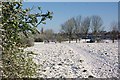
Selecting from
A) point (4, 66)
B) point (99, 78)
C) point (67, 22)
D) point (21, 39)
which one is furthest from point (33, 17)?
point (67, 22)

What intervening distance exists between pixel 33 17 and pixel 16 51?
0.74 metres

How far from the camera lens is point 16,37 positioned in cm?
495

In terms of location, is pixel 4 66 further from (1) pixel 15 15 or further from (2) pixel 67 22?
(2) pixel 67 22

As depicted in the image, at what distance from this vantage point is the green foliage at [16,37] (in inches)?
185

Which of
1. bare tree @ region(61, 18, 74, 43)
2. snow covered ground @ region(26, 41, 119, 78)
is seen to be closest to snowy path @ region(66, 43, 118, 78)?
snow covered ground @ region(26, 41, 119, 78)

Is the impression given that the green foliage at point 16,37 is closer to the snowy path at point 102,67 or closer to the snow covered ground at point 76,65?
the snow covered ground at point 76,65

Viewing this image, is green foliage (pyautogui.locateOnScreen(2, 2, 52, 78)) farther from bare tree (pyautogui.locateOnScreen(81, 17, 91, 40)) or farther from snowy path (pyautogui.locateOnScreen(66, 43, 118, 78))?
bare tree (pyautogui.locateOnScreen(81, 17, 91, 40))

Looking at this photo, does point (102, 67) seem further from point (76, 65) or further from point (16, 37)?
→ point (16, 37)

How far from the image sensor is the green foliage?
4703 mm

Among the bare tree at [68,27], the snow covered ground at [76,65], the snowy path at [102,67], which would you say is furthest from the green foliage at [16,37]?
the bare tree at [68,27]

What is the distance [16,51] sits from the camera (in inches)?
202

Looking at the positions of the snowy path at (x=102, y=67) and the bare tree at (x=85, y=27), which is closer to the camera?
the snowy path at (x=102, y=67)

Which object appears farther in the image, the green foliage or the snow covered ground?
the snow covered ground

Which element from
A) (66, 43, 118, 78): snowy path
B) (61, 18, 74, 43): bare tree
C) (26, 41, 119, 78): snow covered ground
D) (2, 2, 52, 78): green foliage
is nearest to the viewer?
(2, 2, 52, 78): green foliage
